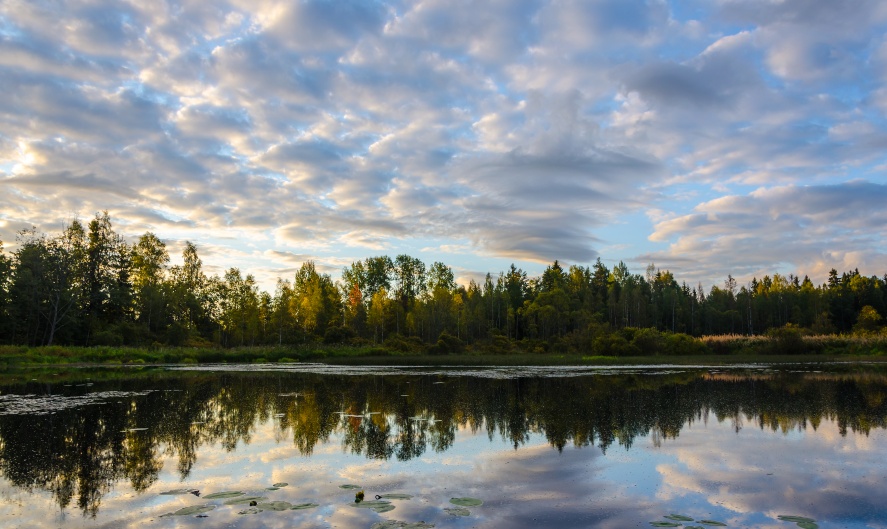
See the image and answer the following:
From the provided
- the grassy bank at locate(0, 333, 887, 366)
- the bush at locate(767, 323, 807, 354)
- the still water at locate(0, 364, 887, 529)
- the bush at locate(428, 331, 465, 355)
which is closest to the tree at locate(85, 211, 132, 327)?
the grassy bank at locate(0, 333, 887, 366)

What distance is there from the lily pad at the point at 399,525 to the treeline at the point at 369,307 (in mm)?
56883

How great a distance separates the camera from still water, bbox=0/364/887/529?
24.2ft

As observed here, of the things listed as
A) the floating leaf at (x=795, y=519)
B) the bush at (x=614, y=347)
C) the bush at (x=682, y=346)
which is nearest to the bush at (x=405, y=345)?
the bush at (x=614, y=347)

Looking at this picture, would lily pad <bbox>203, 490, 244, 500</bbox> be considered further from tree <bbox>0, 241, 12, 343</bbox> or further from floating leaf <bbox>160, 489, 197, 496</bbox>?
tree <bbox>0, 241, 12, 343</bbox>

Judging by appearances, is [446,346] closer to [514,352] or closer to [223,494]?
[514,352]

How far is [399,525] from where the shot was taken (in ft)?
22.1

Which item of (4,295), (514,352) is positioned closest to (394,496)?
(4,295)

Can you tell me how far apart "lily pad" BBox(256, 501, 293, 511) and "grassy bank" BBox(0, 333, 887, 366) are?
3919cm

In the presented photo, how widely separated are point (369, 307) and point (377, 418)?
88010 mm

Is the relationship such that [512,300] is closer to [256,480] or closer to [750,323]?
[750,323]

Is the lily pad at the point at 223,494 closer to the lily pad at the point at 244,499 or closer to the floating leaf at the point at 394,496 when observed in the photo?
the lily pad at the point at 244,499

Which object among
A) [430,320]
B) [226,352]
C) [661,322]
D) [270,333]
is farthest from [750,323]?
[226,352]

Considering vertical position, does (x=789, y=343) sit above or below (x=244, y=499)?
above

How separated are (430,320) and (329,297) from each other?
16.9 m
